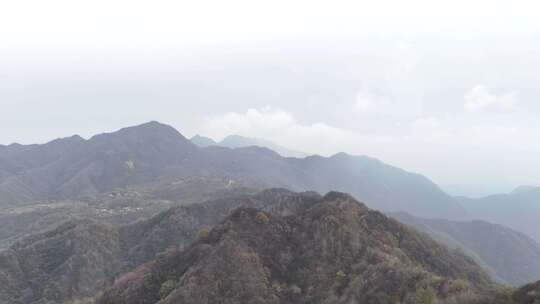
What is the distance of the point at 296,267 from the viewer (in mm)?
90125

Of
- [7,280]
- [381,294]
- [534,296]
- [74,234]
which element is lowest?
[7,280]

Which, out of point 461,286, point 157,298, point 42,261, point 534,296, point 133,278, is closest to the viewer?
point 534,296

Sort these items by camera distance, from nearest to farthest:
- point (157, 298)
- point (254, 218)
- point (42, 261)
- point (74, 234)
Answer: point (157, 298)
point (254, 218)
point (42, 261)
point (74, 234)

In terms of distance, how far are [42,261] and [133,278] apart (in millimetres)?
84378

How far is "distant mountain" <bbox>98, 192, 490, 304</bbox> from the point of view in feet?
250

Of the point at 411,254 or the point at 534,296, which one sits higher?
the point at 534,296

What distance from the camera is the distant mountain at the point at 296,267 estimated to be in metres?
76.2

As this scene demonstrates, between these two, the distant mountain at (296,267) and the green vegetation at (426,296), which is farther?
the distant mountain at (296,267)

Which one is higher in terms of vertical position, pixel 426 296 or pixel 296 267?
pixel 426 296

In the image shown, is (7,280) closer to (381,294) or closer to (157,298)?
(157,298)

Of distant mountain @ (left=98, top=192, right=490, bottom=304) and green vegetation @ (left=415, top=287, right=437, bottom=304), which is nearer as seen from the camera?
green vegetation @ (left=415, top=287, right=437, bottom=304)

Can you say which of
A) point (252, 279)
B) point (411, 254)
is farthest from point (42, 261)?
point (411, 254)

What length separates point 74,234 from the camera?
608 feet

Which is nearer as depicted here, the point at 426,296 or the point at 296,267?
the point at 426,296
